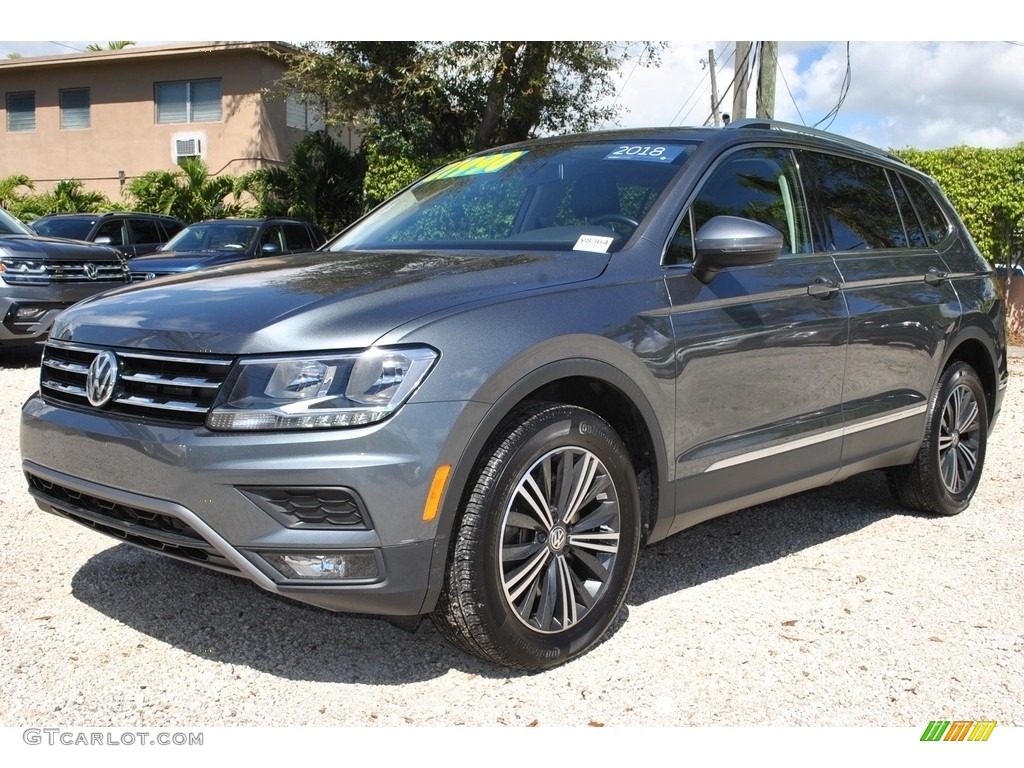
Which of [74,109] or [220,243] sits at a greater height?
[74,109]

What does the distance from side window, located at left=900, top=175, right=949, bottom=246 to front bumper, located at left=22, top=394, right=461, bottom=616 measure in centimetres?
354

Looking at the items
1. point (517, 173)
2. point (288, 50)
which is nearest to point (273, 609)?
point (517, 173)

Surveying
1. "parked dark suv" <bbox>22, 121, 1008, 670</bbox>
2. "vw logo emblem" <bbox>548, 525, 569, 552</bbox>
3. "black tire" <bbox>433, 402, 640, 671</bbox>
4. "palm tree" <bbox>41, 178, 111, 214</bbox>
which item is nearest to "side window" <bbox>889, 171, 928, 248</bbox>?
"parked dark suv" <bbox>22, 121, 1008, 670</bbox>

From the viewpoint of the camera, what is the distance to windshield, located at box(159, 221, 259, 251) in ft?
43.8

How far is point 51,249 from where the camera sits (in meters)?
10.3

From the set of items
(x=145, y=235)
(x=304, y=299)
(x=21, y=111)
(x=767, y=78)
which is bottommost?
(x=145, y=235)

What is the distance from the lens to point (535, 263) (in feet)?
11.3

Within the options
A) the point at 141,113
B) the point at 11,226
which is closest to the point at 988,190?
the point at 11,226

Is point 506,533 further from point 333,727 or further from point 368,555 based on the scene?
point 333,727

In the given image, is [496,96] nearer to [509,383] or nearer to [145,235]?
[145,235]

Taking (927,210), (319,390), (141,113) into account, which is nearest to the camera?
(319,390)

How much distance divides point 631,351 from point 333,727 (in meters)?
1.55

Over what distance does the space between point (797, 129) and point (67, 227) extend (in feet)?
42.3

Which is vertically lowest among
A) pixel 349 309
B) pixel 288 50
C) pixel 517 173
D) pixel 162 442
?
pixel 162 442
